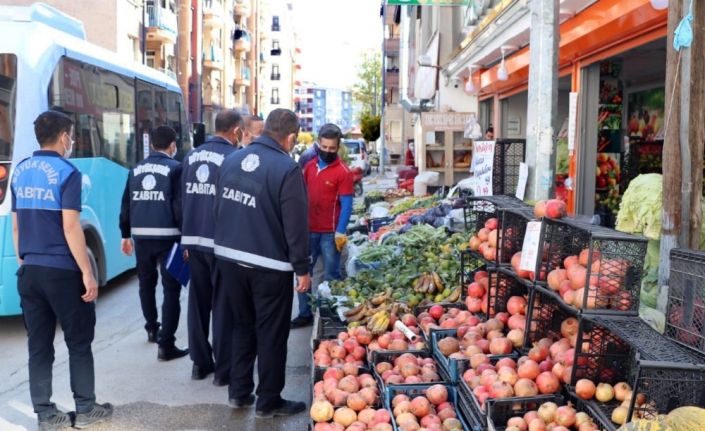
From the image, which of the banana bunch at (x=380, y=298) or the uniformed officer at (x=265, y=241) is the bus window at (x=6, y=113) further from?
the banana bunch at (x=380, y=298)

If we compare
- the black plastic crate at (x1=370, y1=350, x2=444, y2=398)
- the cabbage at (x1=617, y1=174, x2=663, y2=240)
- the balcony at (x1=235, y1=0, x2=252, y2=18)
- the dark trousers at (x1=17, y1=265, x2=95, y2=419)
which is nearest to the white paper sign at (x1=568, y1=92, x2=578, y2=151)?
the cabbage at (x1=617, y1=174, x2=663, y2=240)

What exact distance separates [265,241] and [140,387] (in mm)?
2050

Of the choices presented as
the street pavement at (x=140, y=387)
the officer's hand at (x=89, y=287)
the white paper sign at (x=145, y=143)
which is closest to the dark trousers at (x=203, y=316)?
the street pavement at (x=140, y=387)

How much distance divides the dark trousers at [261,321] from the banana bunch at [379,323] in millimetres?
802

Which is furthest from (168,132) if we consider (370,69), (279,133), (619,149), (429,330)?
(370,69)

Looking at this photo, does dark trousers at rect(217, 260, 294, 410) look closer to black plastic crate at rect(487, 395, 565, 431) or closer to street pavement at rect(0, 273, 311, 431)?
street pavement at rect(0, 273, 311, 431)

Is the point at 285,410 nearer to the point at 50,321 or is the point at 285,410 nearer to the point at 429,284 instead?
the point at 50,321

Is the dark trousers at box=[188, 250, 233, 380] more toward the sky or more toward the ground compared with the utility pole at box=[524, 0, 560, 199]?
more toward the ground

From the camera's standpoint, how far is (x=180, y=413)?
523 cm

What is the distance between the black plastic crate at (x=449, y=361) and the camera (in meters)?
4.41

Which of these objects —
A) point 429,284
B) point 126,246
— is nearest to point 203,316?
point 126,246

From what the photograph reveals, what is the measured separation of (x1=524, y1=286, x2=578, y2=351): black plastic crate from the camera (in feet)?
14.8

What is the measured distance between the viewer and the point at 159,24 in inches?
1361

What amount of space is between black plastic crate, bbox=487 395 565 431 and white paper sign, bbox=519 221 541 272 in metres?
0.87
